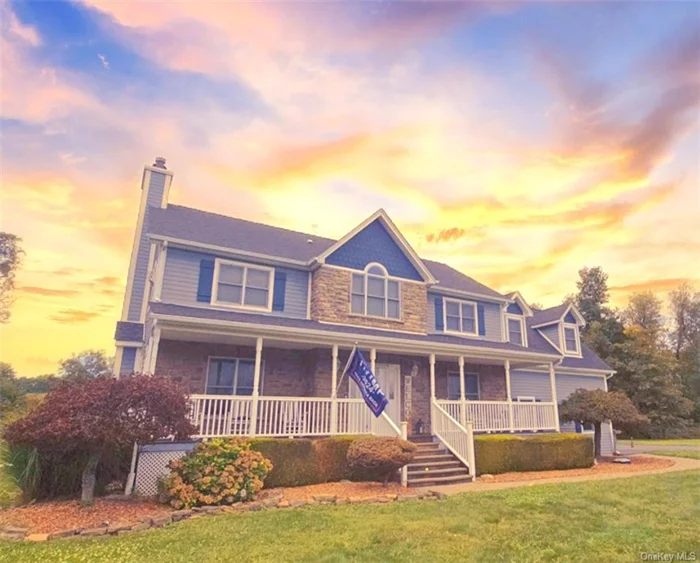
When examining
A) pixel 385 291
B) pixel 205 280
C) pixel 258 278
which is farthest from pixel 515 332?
pixel 205 280

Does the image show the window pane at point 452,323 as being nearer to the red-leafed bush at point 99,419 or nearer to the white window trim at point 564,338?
the white window trim at point 564,338

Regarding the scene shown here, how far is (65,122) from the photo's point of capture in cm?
1062

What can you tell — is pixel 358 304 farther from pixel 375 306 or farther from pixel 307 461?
pixel 307 461

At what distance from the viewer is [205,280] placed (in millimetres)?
13578

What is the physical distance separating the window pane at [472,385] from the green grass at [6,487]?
14.3m

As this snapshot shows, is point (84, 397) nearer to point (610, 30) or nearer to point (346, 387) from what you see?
point (346, 387)

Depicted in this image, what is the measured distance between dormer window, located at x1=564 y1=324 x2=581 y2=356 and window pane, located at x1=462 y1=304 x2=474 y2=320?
24.7 feet

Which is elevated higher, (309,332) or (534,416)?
(309,332)

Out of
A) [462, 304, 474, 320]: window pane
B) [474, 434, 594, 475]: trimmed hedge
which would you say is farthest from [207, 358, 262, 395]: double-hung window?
[462, 304, 474, 320]: window pane

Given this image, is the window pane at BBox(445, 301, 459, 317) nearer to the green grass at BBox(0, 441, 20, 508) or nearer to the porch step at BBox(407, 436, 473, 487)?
the porch step at BBox(407, 436, 473, 487)

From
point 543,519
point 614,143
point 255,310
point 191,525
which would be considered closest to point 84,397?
point 191,525

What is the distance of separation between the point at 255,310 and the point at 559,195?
10.8 metres

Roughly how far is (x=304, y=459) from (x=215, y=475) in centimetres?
249

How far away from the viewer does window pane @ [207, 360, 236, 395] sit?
42.9 feet
